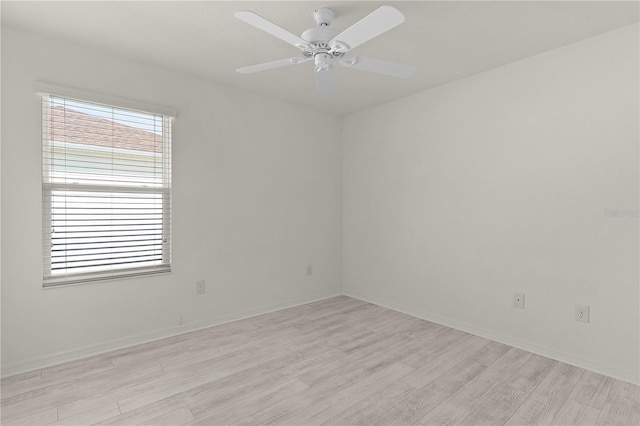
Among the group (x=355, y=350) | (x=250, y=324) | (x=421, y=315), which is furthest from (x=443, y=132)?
(x=250, y=324)

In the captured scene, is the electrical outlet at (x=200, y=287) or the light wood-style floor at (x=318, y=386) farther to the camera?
the electrical outlet at (x=200, y=287)

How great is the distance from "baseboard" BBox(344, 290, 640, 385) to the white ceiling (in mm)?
2355

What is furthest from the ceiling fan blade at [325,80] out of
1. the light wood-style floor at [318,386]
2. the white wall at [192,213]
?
the light wood-style floor at [318,386]

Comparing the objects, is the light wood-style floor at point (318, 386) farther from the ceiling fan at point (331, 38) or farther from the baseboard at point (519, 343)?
the ceiling fan at point (331, 38)

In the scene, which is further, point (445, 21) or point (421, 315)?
point (421, 315)

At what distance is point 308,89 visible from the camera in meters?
3.50

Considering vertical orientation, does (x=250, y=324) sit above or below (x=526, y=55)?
below

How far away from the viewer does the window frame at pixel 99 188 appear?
2.49m

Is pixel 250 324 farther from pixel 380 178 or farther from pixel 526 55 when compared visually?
pixel 526 55

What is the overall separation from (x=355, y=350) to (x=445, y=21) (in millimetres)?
2503

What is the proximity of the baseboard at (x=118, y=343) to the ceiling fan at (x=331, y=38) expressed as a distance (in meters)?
2.35

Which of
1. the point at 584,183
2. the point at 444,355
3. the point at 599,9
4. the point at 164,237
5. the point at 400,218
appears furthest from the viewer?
the point at 400,218

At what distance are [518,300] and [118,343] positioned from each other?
3.36 m

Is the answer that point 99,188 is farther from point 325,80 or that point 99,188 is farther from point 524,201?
point 524,201
